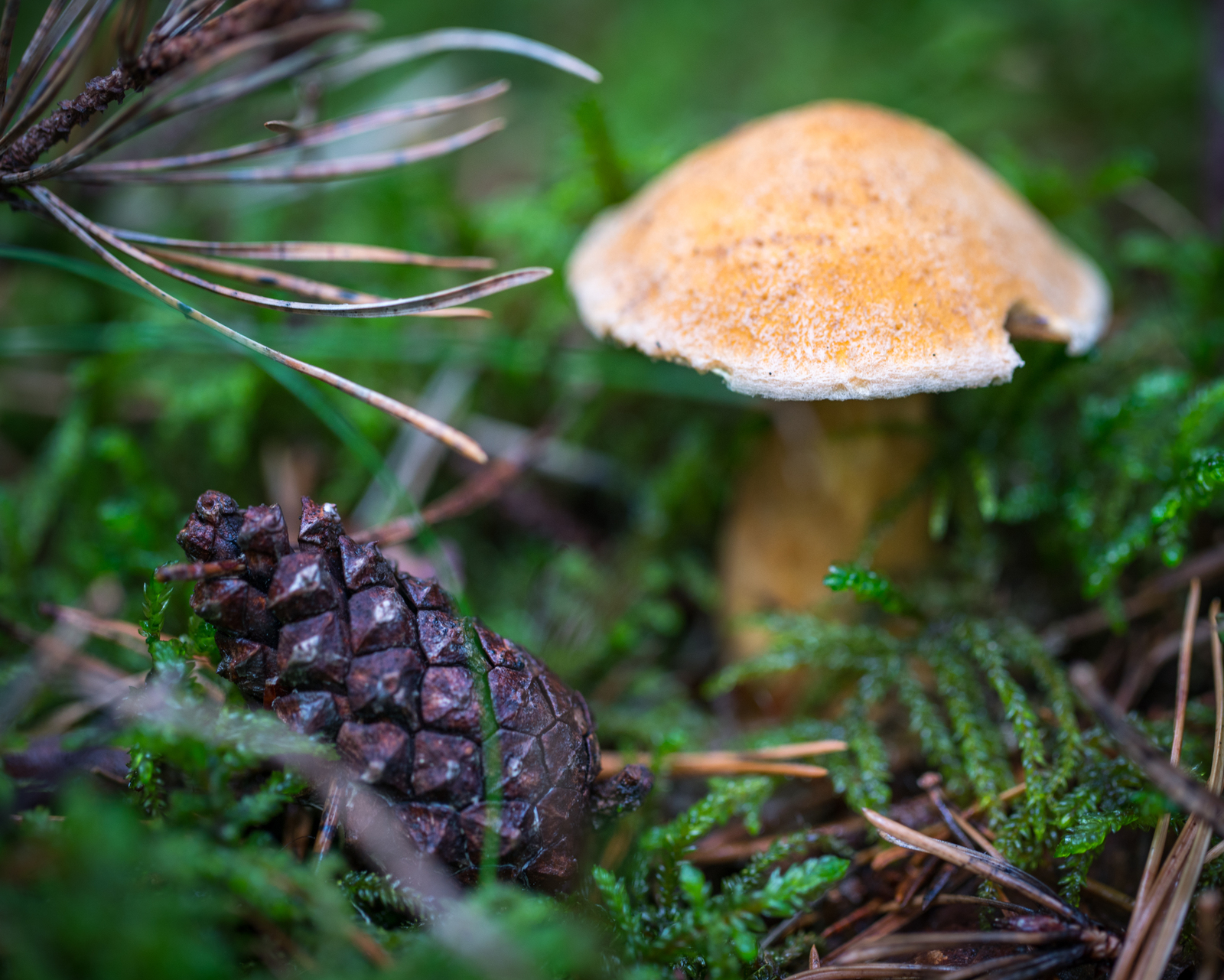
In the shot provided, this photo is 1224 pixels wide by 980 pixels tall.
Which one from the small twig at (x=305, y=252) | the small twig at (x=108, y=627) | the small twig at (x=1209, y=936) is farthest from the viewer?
the small twig at (x=108, y=627)

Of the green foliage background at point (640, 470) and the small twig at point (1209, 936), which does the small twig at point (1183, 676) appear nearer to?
the green foliage background at point (640, 470)

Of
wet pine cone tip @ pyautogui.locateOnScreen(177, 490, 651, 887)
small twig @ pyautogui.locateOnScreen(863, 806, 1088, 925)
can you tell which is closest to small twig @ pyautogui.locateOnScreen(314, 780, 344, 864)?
wet pine cone tip @ pyautogui.locateOnScreen(177, 490, 651, 887)

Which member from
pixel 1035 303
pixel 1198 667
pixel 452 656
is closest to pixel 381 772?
pixel 452 656

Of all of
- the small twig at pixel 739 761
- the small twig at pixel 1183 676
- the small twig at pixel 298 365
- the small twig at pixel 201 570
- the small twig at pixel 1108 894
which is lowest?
the small twig at pixel 1108 894

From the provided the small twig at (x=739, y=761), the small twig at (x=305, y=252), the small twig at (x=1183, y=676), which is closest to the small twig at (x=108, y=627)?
the small twig at (x=305, y=252)

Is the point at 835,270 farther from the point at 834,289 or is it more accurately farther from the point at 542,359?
the point at 542,359

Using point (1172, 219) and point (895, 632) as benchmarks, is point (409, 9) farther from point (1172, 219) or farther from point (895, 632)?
point (895, 632)

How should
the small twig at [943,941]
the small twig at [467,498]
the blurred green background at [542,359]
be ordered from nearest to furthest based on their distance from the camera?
the small twig at [943,941], the small twig at [467,498], the blurred green background at [542,359]
